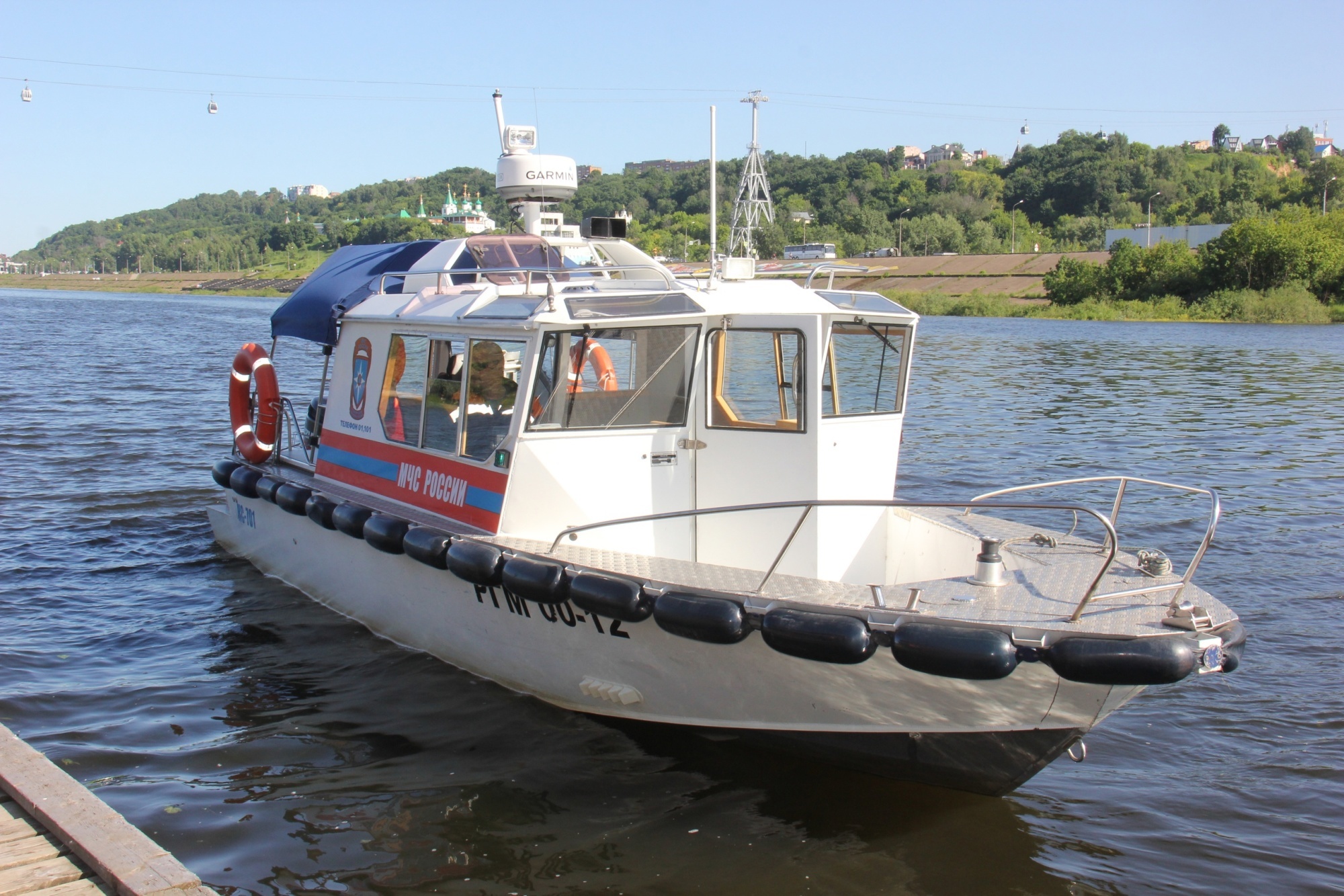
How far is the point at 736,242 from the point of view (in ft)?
28.4

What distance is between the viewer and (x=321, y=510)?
7.95 metres

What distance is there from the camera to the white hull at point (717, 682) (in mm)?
4949

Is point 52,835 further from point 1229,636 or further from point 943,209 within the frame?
point 943,209

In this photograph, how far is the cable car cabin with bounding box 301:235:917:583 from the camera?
20.9 feet

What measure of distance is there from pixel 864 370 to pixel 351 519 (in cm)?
367

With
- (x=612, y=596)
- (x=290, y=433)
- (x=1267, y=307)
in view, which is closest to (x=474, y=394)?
(x=612, y=596)

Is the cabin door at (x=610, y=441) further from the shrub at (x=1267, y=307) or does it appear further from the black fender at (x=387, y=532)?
the shrub at (x=1267, y=307)

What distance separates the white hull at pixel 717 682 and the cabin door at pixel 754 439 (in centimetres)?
110

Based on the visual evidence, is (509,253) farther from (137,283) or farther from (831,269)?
(137,283)

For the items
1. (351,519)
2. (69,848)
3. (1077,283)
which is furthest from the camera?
(1077,283)

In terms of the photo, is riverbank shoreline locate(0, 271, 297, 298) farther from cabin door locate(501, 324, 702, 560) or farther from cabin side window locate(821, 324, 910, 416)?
cabin side window locate(821, 324, 910, 416)

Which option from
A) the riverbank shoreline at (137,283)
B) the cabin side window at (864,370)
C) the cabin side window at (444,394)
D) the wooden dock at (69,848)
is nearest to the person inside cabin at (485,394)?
the cabin side window at (444,394)

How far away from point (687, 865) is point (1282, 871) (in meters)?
2.98

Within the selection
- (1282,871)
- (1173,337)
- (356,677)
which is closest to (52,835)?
(356,677)
